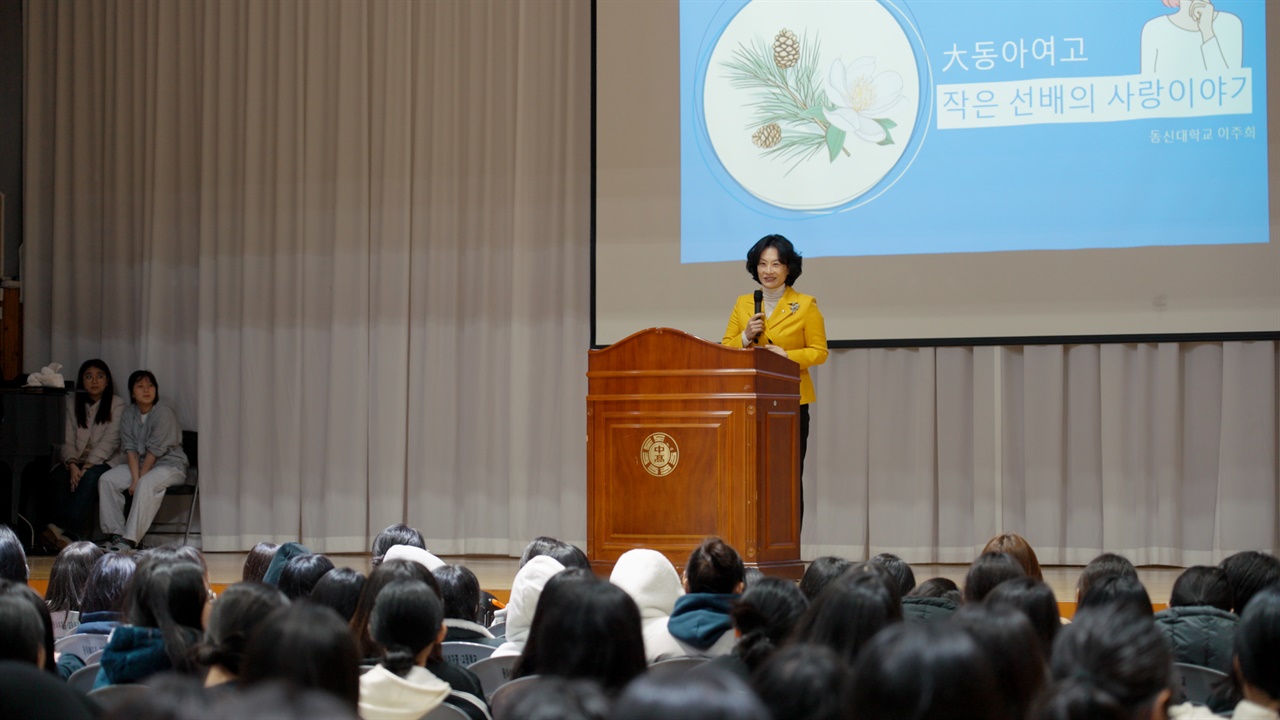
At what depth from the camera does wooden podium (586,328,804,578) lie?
4.14m

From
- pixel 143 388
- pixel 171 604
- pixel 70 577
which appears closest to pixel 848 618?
pixel 171 604

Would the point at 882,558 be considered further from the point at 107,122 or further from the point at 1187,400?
the point at 107,122

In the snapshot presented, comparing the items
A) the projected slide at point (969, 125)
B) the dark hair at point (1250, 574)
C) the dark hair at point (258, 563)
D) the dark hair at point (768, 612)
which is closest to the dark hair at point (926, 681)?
the dark hair at point (768, 612)

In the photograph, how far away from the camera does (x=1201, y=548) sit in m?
6.16

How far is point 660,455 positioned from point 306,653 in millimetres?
2596

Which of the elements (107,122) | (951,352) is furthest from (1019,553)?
(107,122)

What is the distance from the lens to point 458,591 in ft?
10.5

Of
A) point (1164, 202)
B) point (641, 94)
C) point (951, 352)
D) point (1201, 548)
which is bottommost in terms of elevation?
point (1201, 548)

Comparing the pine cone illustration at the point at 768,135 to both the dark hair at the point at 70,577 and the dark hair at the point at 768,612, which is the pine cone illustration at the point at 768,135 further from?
the dark hair at the point at 768,612

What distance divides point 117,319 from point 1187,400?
21.0ft

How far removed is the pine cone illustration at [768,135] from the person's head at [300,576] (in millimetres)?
3922

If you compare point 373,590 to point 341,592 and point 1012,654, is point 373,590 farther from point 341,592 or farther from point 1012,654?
point 1012,654

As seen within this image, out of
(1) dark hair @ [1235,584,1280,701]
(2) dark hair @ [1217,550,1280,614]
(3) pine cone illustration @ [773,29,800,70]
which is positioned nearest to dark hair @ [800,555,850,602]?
(2) dark hair @ [1217,550,1280,614]

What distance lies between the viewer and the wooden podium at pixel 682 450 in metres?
4.14
